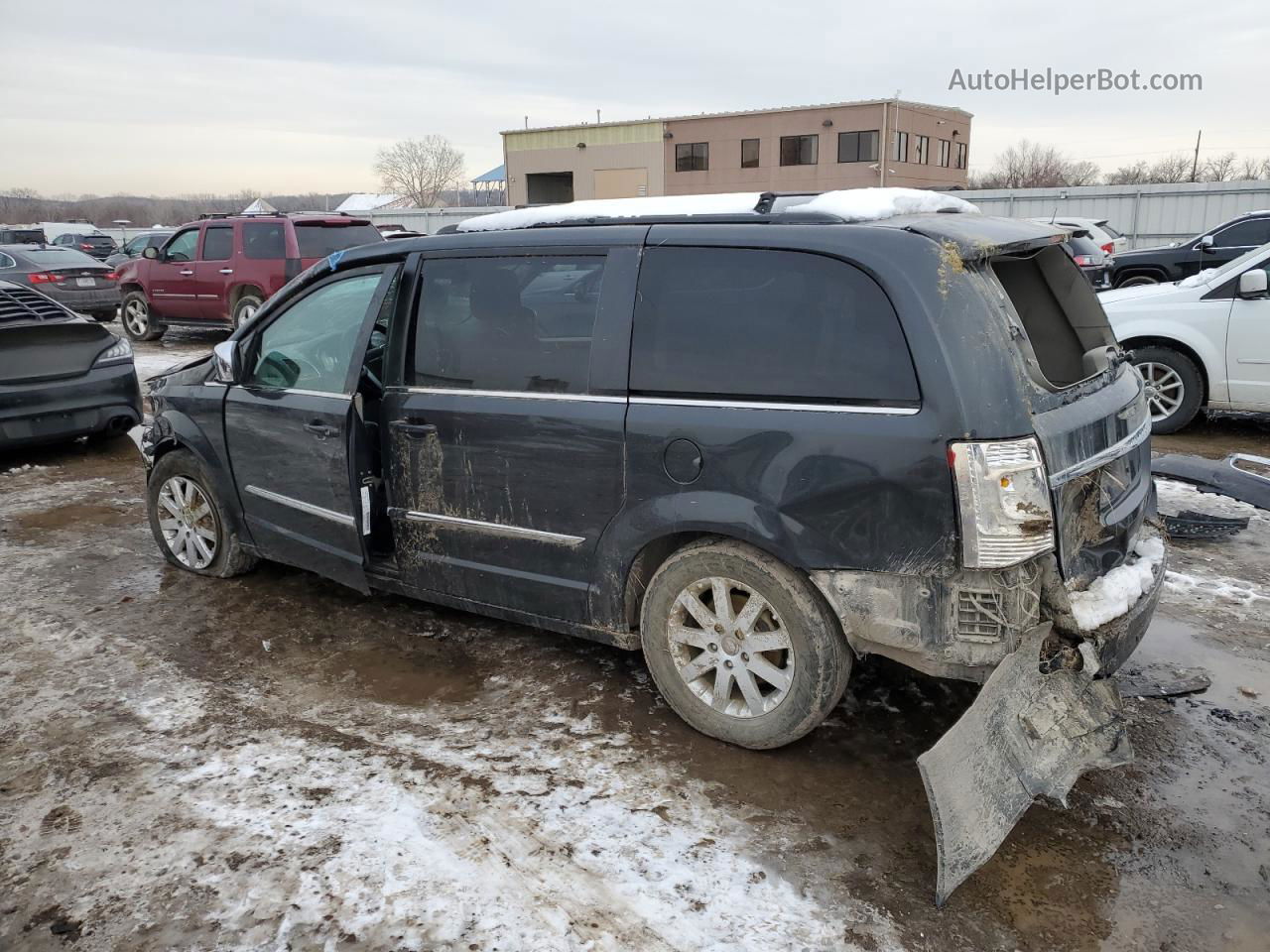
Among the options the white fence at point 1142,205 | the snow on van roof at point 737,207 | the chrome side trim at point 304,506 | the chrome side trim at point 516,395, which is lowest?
the chrome side trim at point 304,506

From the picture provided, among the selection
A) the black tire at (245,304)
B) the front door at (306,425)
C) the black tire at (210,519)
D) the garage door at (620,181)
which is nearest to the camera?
the front door at (306,425)

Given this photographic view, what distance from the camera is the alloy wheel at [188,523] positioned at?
203 inches

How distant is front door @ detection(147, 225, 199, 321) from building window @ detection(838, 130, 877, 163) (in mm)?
38762

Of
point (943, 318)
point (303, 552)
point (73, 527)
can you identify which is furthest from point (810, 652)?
point (73, 527)

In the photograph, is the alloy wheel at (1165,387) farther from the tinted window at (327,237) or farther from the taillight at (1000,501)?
the tinted window at (327,237)

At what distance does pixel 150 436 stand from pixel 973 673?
4390 millimetres

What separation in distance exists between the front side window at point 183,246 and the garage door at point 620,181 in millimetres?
37343

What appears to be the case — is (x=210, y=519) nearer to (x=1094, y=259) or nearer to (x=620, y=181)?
(x=1094, y=259)

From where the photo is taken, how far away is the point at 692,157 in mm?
50469

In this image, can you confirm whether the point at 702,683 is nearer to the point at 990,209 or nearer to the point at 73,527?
the point at 73,527

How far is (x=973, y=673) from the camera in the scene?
3.01 metres

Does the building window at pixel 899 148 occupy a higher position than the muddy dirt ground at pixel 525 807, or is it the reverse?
the building window at pixel 899 148

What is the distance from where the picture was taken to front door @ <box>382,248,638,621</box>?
3.51m

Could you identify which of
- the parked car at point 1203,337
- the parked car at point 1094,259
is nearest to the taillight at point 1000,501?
the parked car at point 1203,337
